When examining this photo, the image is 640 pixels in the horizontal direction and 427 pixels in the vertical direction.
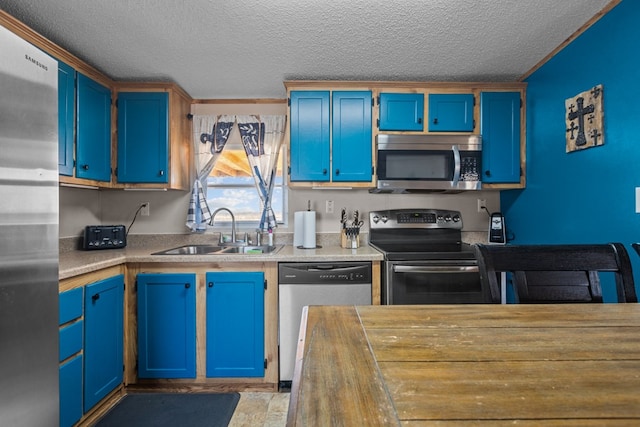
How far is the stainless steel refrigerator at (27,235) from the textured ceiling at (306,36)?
771mm

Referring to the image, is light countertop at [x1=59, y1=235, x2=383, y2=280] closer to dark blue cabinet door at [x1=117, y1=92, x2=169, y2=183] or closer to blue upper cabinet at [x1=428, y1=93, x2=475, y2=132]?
dark blue cabinet door at [x1=117, y1=92, x2=169, y2=183]

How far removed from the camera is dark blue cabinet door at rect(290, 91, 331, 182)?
258cm

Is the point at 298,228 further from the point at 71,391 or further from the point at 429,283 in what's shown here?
the point at 71,391

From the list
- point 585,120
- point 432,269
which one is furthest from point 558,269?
point 585,120

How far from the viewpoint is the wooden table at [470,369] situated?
1.62ft

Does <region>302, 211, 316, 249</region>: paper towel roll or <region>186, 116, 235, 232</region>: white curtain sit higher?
<region>186, 116, 235, 232</region>: white curtain

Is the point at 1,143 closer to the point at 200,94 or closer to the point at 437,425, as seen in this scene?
the point at 437,425

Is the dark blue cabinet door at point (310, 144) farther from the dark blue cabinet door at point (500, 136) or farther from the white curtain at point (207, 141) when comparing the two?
the dark blue cabinet door at point (500, 136)

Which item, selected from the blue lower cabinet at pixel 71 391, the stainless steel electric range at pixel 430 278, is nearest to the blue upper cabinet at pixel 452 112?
the stainless steel electric range at pixel 430 278

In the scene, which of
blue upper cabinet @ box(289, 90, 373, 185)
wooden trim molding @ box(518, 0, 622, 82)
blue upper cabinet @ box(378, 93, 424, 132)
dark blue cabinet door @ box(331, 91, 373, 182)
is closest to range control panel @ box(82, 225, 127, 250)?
blue upper cabinet @ box(289, 90, 373, 185)

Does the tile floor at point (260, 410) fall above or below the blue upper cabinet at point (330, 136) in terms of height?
below

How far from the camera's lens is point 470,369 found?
2.09ft

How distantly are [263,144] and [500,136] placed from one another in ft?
6.33

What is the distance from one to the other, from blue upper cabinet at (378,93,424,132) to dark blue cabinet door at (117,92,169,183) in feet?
5.54
